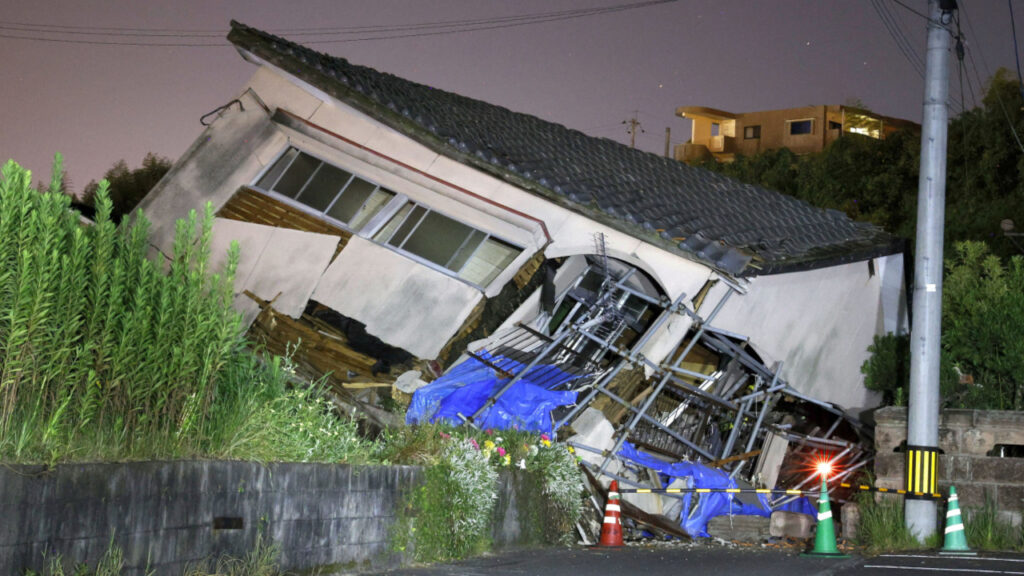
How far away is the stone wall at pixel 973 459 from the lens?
1342 centimetres

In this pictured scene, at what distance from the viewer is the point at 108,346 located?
7473 millimetres

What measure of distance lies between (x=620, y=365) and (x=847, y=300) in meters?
5.45

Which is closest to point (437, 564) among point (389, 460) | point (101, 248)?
point (389, 460)

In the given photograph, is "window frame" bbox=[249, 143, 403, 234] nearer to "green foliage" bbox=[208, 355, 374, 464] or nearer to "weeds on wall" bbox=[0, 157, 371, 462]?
"green foliage" bbox=[208, 355, 374, 464]

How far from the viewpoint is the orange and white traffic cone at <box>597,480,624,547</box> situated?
1388 centimetres

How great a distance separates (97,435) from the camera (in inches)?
287

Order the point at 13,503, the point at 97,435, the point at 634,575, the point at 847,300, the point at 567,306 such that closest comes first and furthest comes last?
the point at 13,503
the point at 97,435
the point at 634,575
the point at 567,306
the point at 847,300

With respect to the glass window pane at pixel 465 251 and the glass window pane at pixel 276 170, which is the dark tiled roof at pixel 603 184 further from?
the glass window pane at pixel 276 170

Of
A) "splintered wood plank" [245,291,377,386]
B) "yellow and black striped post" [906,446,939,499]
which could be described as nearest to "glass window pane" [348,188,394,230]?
"splintered wood plank" [245,291,377,386]

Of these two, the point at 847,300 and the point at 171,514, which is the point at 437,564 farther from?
the point at 847,300

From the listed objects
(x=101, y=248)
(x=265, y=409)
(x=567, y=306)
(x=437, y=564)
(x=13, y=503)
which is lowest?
(x=437, y=564)

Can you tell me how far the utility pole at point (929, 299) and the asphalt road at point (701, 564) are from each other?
0.97 metres

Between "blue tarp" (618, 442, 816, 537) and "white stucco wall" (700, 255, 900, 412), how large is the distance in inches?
94.7

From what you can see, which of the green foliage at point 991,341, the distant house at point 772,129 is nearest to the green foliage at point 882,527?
the green foliage at point 991,341
